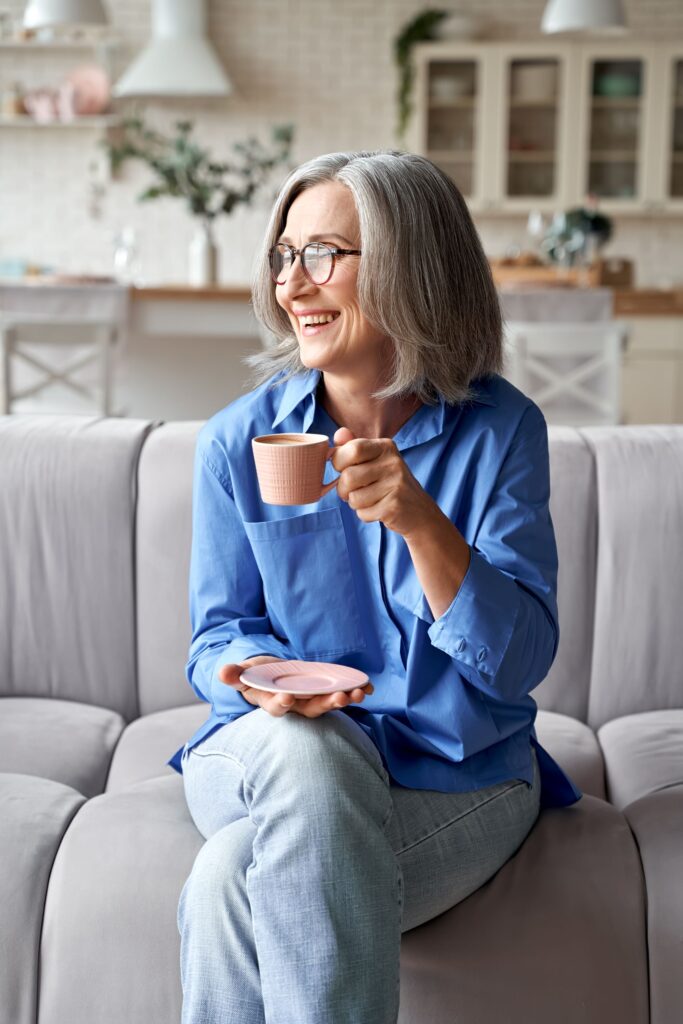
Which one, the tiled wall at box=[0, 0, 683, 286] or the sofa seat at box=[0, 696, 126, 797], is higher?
the tiled wall at box=[0, 0, 683, 286]

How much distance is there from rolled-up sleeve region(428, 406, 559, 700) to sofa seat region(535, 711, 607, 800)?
1.35 feet

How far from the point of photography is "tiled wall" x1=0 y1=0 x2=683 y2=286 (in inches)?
257

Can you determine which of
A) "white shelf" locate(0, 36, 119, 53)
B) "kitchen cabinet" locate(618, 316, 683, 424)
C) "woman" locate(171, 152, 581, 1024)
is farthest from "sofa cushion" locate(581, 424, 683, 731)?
"white shelf" locate(0, 36, 119, 53)

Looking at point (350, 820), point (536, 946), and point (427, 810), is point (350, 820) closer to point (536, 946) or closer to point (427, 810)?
point (427, 810)

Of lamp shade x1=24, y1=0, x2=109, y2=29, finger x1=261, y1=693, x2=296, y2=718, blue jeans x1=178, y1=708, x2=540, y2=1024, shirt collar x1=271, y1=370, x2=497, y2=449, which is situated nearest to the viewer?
blue jeans x1=178, y1=708, x2=540, y2=1024

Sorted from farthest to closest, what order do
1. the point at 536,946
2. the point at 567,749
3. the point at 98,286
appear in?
the point at 98,286
the point at 567,749
the point at 536,946

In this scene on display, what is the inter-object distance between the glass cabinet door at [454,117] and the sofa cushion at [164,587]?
194 inches

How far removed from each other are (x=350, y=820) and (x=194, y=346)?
4101mm

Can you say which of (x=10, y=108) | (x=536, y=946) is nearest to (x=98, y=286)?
(x=10, y=108)

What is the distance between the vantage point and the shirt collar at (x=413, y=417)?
1.39m

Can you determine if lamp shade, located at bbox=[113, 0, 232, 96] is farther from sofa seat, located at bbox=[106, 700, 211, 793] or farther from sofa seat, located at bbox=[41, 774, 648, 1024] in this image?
sofa seat, located at bbox=[41, 774, 648, 1024]

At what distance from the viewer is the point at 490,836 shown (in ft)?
4.30

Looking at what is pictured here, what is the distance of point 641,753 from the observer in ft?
5.54

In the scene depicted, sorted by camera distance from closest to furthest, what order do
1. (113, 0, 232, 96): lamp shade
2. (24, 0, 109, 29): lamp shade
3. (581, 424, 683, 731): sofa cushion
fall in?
(581, 424, 683, 731): sofa cushion → (24, 0, 109, 29): lamp shade → (113, 0, 232, 96): lamp shade
